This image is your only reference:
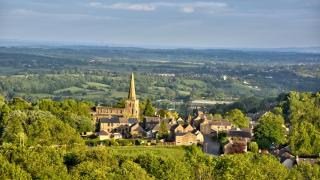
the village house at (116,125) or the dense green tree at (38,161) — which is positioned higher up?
the dense green tree at (38,161)

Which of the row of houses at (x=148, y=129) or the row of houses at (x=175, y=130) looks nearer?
the row of houses at (x=175, y=130)

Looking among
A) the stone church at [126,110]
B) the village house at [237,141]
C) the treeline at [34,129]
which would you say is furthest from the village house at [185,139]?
the stone church at [126,110]

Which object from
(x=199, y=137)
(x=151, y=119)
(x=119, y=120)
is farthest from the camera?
(x=151, y=119)

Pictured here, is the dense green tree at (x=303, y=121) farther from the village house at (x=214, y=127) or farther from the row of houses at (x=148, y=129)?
the row of houses at (x=148, y=129)

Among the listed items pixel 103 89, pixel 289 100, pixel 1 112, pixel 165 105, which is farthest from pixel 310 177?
pixel 103 89

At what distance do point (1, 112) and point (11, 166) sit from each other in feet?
94.4

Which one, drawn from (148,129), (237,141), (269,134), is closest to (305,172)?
(237,141)

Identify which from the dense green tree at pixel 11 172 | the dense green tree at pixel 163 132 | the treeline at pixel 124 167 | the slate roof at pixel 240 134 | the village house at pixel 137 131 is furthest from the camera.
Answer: the village house at pixel 137 131

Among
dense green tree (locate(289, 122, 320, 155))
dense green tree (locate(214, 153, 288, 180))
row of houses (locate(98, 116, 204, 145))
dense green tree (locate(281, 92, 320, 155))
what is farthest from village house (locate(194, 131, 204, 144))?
dense green tree (locate(214, 153, 288, 180))

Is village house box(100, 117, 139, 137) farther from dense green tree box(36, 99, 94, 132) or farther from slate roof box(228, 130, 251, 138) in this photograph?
slate roof box(228, 130, 251, 138)

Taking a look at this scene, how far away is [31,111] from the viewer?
66.9 m

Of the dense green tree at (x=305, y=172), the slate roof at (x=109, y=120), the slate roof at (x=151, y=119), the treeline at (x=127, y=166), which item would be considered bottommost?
the slate roof at (x=109, y=120)

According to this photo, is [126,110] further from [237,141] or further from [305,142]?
[305,142]

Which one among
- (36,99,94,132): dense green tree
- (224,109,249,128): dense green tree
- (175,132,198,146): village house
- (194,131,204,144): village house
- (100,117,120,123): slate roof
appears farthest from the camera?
(224,109,249,128): dense green tree
